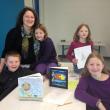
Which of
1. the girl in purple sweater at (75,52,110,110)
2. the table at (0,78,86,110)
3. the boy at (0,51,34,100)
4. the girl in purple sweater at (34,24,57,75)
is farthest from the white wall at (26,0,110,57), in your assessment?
the table at (0,78,86,110)

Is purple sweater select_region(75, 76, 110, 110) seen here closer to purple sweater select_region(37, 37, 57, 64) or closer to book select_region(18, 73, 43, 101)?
book select_region(18, 73, 43, 101)

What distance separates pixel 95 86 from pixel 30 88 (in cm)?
60

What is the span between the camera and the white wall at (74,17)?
260 inches

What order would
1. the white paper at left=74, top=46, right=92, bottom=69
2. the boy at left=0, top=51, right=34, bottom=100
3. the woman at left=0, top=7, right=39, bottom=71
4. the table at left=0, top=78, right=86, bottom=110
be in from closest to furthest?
the table at left=0, top=78, right=86, bottom=110 < the boy at left=0, top=51, right=34, bottom=100 < the white paper at left=74, top=46, right=92, bottom=69 < the woman at left=0, top=7, right=39, bottom=71

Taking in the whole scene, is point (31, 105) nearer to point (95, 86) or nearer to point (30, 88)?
point (30, 88)

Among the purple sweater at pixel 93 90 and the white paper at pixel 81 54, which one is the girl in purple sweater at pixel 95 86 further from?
the white paper at pixel 81 54

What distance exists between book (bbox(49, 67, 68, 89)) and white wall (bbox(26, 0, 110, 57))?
4.34m

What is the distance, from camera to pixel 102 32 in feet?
22.1

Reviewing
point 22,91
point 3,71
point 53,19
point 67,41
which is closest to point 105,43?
point 67,41

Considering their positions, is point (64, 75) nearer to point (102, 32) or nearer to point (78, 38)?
point (78, 38)

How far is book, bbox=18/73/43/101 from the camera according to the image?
88.4 inches

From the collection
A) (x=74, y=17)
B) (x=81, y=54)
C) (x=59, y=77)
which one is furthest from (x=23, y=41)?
(x=74, y=17)

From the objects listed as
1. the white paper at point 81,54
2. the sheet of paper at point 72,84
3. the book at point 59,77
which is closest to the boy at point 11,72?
the book at point 59,77

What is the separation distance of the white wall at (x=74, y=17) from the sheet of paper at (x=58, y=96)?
4.45m
